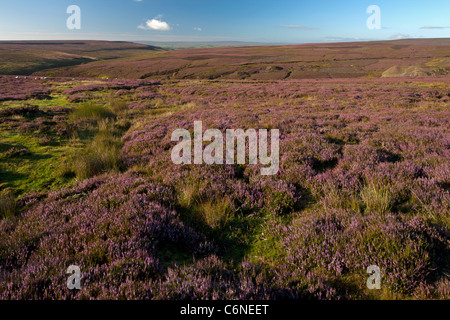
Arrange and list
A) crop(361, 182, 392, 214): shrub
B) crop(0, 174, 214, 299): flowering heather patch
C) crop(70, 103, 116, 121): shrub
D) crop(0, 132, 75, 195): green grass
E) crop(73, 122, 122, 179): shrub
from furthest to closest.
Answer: crop(70, 103, 116, 121): shrub
crop(73, 122, 122, 179): shrub
crop(0, 132, 75, 195): green grass
crop(361, 182, 392, 214): shrub
crop(0, 174, 214, 299): flowering heather patch

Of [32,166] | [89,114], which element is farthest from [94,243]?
[89,114]

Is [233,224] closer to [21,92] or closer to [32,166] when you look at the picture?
[32,166]

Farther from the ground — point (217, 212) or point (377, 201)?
point (377, 201)

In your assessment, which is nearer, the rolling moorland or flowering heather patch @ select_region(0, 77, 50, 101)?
the rolling moorland

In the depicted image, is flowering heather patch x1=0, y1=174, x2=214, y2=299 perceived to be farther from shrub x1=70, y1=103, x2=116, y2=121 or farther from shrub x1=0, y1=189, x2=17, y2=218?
shrub x1=70, y1=103, x2=116, y2=121

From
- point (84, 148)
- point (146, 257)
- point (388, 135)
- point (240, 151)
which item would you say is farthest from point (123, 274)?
point (388, 135)

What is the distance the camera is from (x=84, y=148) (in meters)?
8.53

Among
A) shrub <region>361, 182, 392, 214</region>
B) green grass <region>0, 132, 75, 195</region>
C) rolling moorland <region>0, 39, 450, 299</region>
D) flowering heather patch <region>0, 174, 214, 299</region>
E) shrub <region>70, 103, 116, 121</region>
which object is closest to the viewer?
flowering heather patch <region>0, 174, 214, 299</region>

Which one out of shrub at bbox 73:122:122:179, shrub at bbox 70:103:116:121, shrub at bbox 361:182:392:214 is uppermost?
shrub at bbox 70:103:116:121

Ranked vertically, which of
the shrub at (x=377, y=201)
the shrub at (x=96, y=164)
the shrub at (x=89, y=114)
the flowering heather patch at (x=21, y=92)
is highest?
the flowering heather patch at (x=21, y=92)

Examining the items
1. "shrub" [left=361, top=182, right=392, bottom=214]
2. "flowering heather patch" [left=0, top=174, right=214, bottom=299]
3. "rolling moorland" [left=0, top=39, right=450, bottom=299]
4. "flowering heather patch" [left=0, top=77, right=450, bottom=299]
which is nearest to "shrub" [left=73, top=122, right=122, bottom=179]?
"rolling moorland" [left=0, top=39, right=450, bottom=299]

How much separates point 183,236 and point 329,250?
2186mm

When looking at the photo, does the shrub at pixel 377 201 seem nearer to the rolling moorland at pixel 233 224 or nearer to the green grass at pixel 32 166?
the rolling moorland at pixel 233 224

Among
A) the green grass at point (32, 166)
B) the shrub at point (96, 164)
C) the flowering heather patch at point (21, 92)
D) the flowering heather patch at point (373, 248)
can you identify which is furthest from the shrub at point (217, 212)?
the flowering heather patch at point (21, 92)
